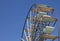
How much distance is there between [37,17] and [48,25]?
199cm

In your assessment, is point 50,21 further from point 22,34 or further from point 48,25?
point 22,34

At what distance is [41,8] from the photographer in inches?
2559

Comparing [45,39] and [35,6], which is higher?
[35,6]

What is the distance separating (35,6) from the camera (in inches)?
2547

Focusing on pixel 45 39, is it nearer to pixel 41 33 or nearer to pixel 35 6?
pixel 41 33

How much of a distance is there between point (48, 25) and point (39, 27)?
135 cm

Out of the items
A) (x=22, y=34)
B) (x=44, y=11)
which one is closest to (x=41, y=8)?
(x=44, y=11)

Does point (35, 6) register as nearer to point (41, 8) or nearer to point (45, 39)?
point (41, 8)

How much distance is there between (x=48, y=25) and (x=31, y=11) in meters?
3.22

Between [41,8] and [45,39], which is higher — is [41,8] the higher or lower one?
the higher one

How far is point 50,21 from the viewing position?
6462 centimetres

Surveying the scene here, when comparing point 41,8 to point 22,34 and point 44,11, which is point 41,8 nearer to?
point 44,11

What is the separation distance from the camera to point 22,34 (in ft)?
216

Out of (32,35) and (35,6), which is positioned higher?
(35,6)
